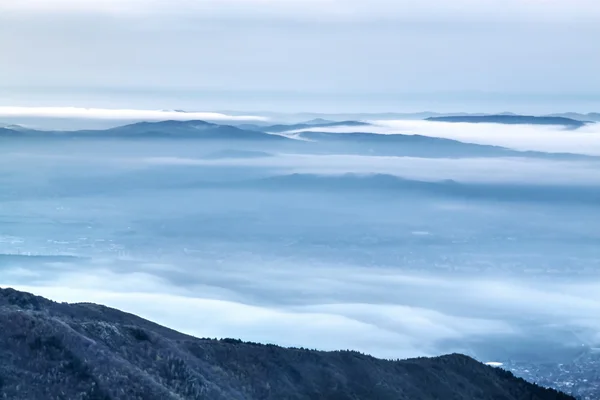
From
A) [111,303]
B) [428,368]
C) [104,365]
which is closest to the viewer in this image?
[104,365]

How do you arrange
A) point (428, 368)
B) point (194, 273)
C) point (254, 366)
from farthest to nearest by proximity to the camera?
1. point (194, 273)
2. point (428, 368)
3. point (254, 366)

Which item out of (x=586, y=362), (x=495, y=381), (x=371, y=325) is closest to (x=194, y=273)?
(x=371, y=325)

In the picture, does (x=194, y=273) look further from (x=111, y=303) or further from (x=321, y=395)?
(x=321, y=395)

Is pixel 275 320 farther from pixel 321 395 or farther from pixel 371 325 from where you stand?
pixel 321 395

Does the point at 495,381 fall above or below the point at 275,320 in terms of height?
above

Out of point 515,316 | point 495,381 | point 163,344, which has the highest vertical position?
point 163,344

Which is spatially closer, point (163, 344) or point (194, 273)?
point (163, 344)
